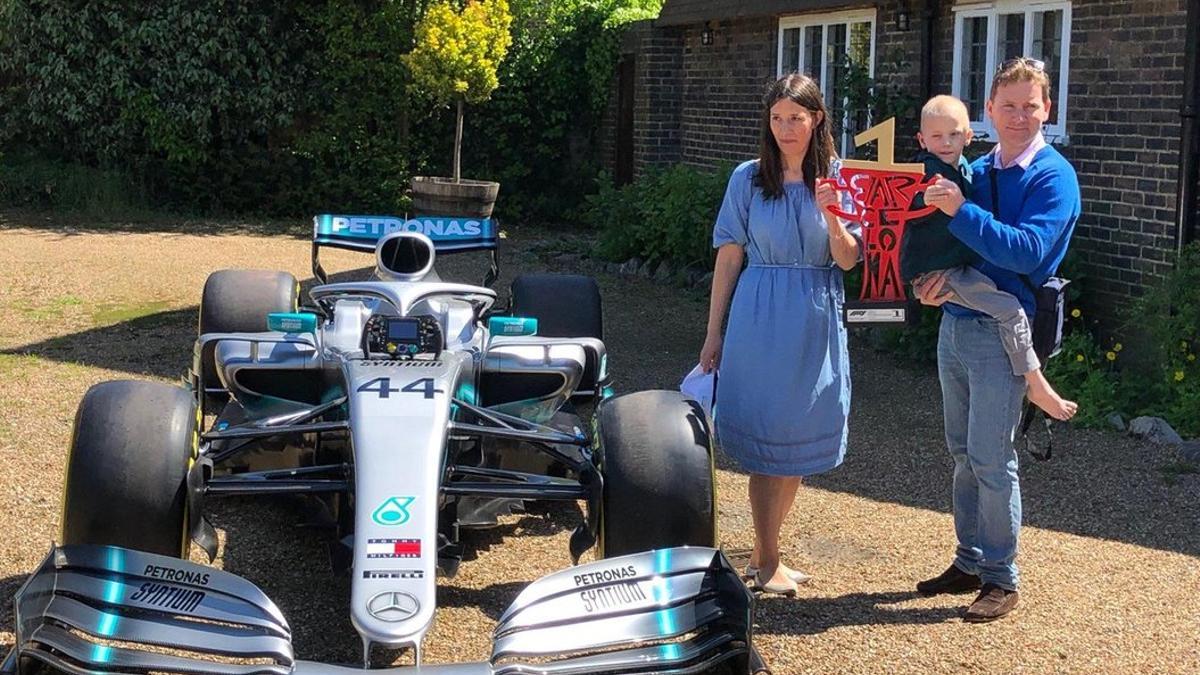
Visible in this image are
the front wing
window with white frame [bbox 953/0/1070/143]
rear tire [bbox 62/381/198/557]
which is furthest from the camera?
window with white frame [bbox 953/0/1070/143]

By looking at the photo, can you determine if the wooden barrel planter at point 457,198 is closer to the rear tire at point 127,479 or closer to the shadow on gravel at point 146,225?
the shadow on gravel at point 146,225

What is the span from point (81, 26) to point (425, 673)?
52.2ft

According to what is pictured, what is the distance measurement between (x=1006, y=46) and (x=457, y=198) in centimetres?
642

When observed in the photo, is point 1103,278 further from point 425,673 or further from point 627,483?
point 425,673

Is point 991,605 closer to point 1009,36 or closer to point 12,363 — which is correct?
point 12,363

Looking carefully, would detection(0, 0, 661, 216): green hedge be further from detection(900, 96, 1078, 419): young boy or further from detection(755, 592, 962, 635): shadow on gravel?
detection(900, 96, 1078, 419): young boy

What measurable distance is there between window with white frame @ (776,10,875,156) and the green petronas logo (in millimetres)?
9177

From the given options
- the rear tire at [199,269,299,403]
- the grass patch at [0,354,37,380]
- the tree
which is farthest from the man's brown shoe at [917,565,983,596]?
the tree

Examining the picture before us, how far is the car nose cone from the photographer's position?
3918mm

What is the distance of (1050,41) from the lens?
422 inches

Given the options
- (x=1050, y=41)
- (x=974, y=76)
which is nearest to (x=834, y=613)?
(x=1050, y=41)

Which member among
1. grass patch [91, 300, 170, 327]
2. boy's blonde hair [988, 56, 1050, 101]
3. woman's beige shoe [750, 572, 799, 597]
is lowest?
woman's beige shoe [750, 572, 799, 597]

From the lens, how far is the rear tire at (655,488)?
460 cm

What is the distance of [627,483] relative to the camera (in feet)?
15.1
